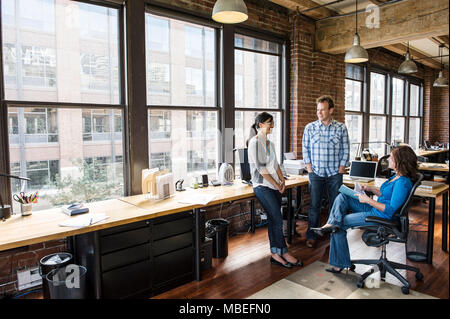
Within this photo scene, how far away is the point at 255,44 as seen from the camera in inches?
190

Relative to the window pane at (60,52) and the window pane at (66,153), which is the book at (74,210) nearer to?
the window pane at (66,153)

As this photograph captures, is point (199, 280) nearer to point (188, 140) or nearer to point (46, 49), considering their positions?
point (188, 140)

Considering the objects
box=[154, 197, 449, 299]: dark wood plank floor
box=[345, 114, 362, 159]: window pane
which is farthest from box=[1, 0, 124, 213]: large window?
box=[345, 114, 362, 159]: window pane

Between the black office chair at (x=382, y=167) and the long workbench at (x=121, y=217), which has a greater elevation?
the black office chair at (x=382, y=167)

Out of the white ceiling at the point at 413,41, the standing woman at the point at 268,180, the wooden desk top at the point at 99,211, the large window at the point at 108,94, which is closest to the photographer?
the wooden desk top at the point at 99,211

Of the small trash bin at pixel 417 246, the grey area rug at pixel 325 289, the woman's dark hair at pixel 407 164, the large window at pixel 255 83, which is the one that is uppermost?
the large window at pixel 255 83

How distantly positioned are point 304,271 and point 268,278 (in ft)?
1.27

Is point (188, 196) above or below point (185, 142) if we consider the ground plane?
below

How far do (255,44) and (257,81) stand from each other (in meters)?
0.52

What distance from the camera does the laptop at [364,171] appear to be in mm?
4258

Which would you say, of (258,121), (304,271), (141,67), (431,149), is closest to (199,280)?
(304,271)

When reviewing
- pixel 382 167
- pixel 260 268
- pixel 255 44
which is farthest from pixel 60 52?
pixel 382 167

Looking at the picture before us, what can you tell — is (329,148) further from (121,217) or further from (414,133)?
(414,133)

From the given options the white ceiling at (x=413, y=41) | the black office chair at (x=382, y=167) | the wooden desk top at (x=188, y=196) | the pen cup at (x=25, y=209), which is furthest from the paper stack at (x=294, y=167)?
the pen cup at (x=25, y=209)
